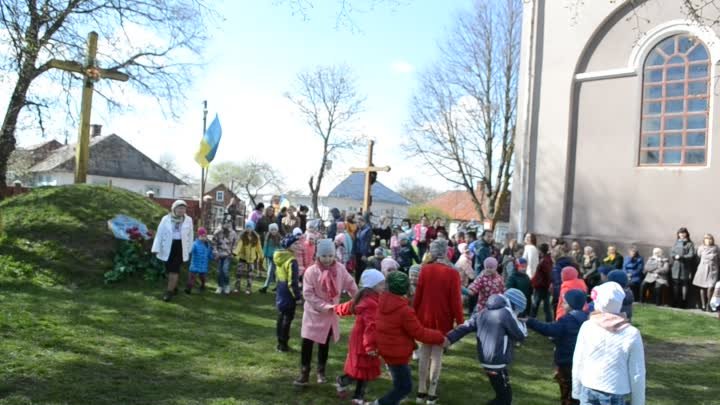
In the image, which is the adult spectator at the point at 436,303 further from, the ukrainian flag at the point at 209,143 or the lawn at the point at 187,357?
the ukrainian flag at the point at 209,143

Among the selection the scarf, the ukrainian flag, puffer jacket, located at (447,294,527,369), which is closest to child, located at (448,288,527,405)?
puffer jacket, located at (447,294,527,369)

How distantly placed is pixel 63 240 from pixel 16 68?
524cm

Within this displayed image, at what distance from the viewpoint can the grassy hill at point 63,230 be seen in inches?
484

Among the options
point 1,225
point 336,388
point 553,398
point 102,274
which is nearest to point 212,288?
point 102,274

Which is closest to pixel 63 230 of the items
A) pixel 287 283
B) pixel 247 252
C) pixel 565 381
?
pixel 247 252

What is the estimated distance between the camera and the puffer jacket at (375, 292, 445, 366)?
581cm

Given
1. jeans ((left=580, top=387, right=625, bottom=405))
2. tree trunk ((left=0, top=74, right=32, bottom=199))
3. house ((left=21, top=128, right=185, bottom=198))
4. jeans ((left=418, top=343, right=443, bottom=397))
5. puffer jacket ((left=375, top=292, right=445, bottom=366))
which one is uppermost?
house ((left=21, top=128, right=185, bottom=198))

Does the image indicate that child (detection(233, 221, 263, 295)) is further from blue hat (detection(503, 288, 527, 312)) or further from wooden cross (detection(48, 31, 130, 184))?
blue hat (detection(503, 288, 527, 312))

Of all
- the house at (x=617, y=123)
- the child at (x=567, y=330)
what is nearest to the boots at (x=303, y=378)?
the child at (x=567, y=330)

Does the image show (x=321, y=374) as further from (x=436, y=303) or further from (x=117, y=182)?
(x=117, y=182)

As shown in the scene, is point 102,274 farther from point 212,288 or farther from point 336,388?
point 336,388

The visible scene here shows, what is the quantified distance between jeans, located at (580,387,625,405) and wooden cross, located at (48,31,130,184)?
28.0 feet

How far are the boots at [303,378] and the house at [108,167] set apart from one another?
5038cm

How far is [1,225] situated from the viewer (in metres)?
13.1
